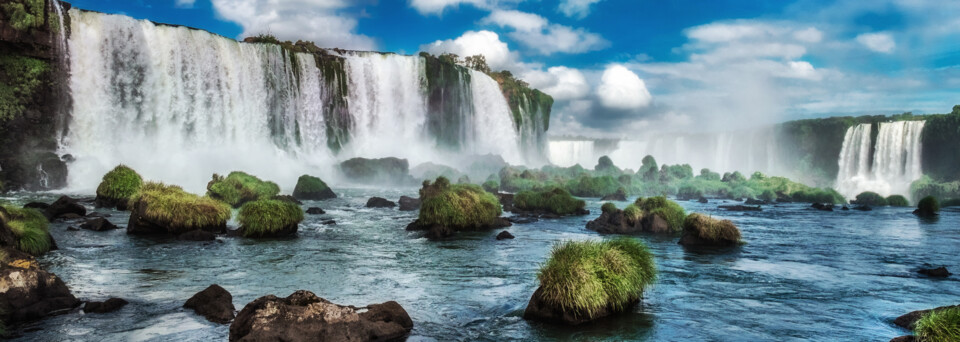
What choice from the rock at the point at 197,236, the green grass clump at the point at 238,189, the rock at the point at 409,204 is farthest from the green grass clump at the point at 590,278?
the green grass clump at the point at 238,189

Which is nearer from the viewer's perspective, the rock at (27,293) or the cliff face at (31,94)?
the rock at (27,293)

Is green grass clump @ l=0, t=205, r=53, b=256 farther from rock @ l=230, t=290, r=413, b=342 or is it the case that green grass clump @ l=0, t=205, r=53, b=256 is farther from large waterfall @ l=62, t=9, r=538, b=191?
large waterfall @ l=62, t=9, r=538, b=191

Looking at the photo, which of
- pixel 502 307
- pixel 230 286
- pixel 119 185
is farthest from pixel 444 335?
pixel 119 185

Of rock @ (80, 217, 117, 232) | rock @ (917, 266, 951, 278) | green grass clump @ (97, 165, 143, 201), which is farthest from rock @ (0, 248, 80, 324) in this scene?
rock @ (917, 266, 951, 278)

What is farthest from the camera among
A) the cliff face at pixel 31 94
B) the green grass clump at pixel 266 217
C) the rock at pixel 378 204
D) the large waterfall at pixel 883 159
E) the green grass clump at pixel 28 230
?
the large waterfall at pixel 883 159

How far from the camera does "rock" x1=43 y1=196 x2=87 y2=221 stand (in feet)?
73.0

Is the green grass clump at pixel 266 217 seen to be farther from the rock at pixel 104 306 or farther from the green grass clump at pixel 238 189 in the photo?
the green grass clump at pixel 238 189

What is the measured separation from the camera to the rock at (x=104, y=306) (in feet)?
32.4

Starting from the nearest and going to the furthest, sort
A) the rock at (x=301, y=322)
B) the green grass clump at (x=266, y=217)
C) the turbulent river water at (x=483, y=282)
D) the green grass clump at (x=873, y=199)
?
the rock at (x=301, y=322), the turbulent river water at (x=483, y=282), the green grass clump at (x=266, y=217), the green grass clump at (x=873, y=199)

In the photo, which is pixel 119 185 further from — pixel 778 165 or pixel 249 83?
pixel 778 165

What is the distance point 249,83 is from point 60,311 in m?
45.2

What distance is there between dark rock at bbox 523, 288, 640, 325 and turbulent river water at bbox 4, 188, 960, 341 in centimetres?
21

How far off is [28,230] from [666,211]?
69.5ft

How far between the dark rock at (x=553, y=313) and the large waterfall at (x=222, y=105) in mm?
33657
